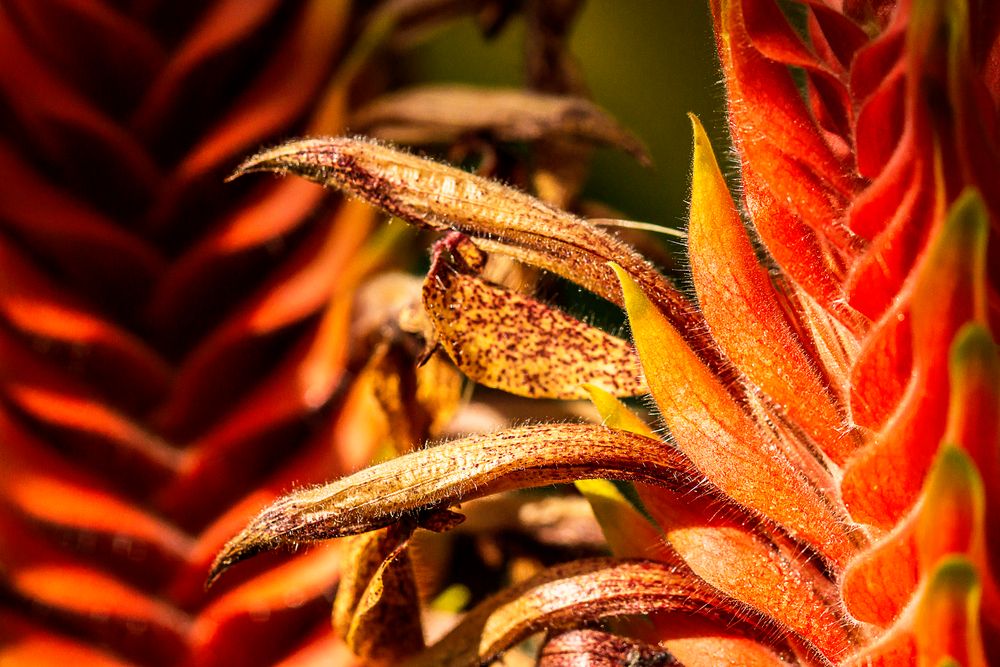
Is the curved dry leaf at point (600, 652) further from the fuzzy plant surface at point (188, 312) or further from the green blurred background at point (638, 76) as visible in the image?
the green blurred background at point (638, 76)

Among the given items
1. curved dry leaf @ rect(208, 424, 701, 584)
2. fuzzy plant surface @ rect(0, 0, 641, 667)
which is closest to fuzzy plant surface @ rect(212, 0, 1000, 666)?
curved dry leaf @ rect(208, 424, 701, 584)

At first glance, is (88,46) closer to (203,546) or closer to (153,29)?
(153,29)

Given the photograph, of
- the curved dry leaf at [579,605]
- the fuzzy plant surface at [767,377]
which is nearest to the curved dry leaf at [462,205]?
the fuzzy plant surface at [767,377]

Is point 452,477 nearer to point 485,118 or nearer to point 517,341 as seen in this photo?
point 517,341

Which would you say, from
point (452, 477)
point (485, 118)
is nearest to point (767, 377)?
point (452, 477)

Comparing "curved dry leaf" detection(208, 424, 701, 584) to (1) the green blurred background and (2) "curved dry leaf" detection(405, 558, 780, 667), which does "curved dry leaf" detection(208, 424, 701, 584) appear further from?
(1) the green blurred background

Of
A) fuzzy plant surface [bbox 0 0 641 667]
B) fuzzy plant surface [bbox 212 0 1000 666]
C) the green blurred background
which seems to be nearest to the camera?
fuzzy plant surface [bbox 212 0 1000 666]

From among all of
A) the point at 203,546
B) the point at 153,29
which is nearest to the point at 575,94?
the point at 153,29
